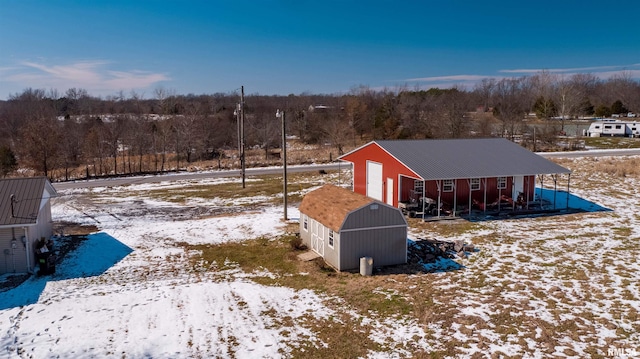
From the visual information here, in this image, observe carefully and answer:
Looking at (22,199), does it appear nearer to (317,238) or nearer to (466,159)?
(317,238)

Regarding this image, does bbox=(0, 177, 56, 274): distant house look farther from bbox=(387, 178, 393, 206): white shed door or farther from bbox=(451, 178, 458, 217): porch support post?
bbox=(451, 178, 458, 217): porch support post

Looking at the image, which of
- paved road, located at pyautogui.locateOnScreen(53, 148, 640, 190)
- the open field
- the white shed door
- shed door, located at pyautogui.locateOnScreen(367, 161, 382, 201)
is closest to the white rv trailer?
paved road, located at pyautogui.locateOnScreen(53, 148, 640, 190)

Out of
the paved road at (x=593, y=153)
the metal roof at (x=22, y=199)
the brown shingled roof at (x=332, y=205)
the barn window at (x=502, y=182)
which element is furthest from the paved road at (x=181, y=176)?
the brown shingled roof at (x=332, y=205)

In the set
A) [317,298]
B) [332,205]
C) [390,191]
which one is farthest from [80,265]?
[390,191]

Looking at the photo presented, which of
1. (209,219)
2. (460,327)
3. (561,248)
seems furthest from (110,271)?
(561,248)

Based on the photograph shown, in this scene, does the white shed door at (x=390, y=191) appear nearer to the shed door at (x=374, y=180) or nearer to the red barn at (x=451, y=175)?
the red barn at (x=451, y=175)
